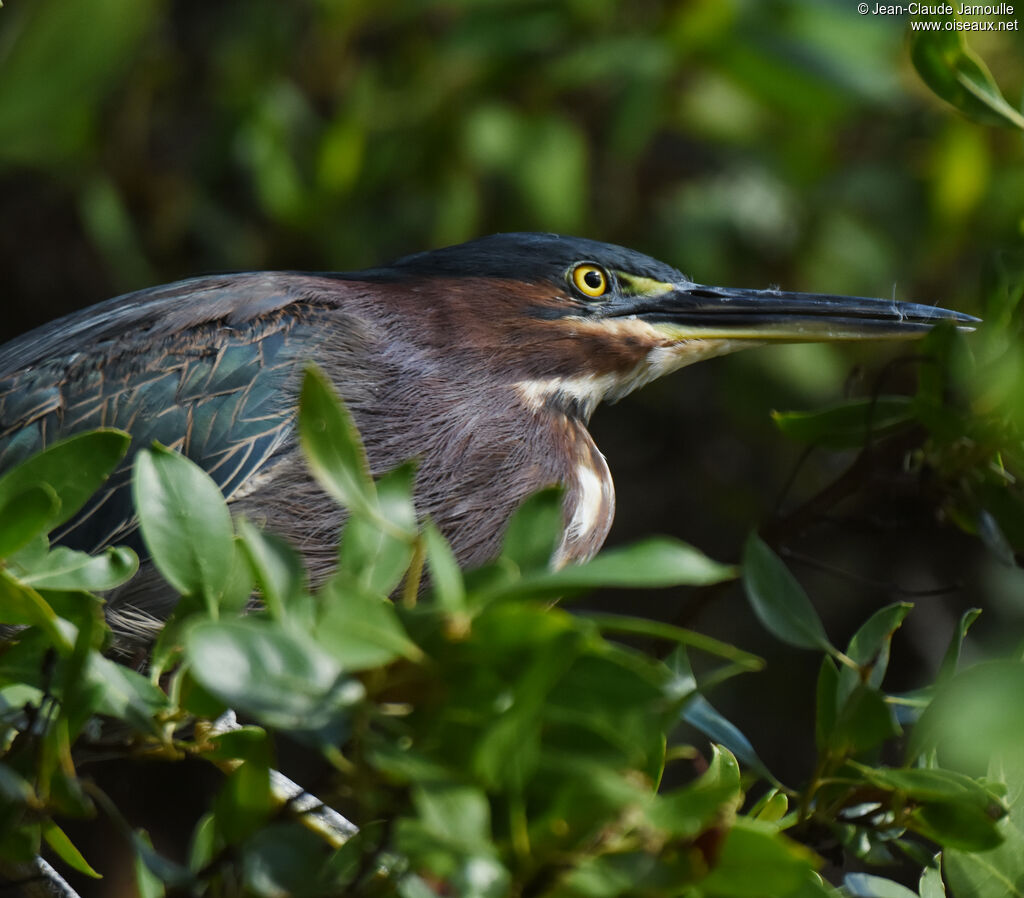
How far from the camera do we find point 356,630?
0.77 metres

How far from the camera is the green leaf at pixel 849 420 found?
5.41 ft

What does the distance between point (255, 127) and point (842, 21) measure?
149cm

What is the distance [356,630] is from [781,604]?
0.59m

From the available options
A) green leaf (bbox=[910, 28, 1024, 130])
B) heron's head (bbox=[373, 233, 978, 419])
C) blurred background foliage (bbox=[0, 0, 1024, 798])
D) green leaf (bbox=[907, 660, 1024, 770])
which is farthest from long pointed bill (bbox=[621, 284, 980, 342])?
green leaf (bbox=[907, 660, 1024, 770])

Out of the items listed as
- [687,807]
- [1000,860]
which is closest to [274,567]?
[687,807]

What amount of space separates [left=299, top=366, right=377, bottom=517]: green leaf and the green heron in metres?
1.05

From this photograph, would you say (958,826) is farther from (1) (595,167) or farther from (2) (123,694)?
(1) (595,167)

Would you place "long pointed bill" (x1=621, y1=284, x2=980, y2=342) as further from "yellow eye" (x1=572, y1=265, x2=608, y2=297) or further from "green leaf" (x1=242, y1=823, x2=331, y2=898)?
"green leaf" (x1=242, y1=823, x2=331, y2=898)

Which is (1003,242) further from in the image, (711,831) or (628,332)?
(711,831)

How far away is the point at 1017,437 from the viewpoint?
4.85 feet

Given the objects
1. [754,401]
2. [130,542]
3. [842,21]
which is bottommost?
[754,401]

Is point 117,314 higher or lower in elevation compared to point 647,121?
lower

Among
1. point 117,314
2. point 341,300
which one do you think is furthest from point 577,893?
point 117,314

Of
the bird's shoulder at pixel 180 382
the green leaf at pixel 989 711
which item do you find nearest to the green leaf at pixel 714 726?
the green leaf at pixel 989 711
